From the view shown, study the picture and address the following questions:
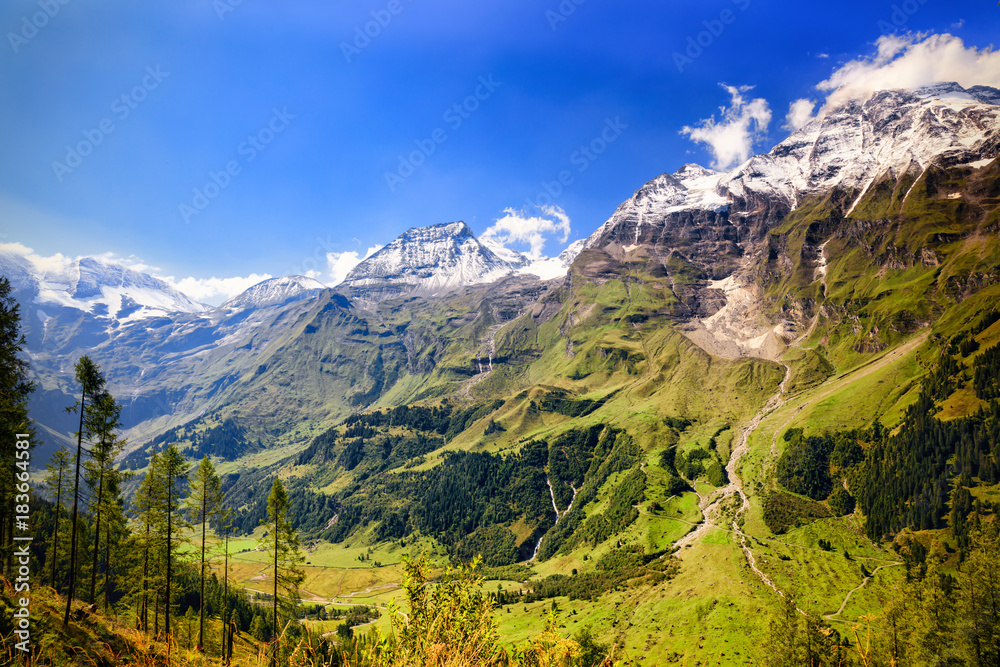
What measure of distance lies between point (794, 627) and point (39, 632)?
76234 mm

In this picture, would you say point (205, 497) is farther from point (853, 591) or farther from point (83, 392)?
point (853, 591)

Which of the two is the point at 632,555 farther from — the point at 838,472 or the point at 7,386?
the point at 7,386

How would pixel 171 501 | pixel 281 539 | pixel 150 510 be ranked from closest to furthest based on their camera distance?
pixel 171 501
pixel 150 510
pixel 281 539

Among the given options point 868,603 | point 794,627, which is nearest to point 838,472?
point 868,603

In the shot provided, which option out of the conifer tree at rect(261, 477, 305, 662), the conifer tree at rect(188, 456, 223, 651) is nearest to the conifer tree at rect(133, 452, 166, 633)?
the conifer tree at rect(188, 456, 223, 651)

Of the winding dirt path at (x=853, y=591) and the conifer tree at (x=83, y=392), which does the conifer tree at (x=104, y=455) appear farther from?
the winding dirt path at (x=853, y=591)

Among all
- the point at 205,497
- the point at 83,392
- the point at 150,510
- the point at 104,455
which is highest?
the point at 83,392

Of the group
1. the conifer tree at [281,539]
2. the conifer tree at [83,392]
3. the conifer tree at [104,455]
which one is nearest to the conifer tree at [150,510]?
the conifer tree at [104,455]

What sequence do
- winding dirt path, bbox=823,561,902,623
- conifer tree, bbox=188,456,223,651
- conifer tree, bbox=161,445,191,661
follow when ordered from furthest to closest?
1. winding dirt path, bbox=823,561,902,623
2. conifer tree, bbox=188,456,223,651
3. conifer tree, bbox=161,445,191,661

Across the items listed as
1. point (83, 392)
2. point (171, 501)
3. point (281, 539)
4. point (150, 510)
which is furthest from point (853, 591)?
point (83, 392)

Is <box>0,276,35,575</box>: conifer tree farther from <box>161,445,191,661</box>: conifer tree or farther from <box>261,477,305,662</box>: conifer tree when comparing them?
<box>261,477,305,662</box>: conifer tree

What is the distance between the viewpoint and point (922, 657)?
43.5m

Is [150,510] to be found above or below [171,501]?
below

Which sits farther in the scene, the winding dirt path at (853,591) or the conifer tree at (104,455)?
the winding dirt path at (853,591)
